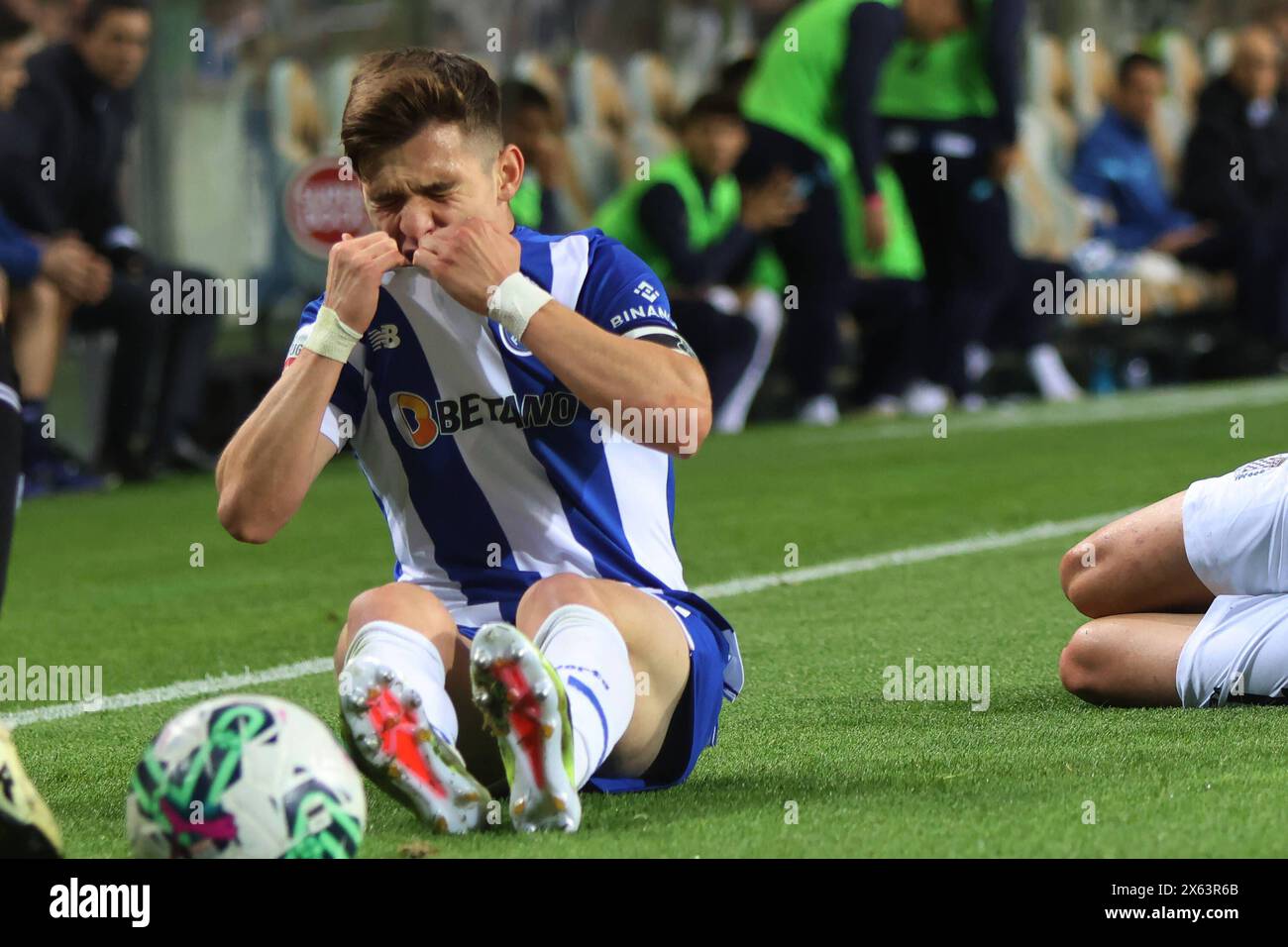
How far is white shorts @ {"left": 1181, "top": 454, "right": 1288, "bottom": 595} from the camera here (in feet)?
13.5

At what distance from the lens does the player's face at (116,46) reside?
991 centimetres

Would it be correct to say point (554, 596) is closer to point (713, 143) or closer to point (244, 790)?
point (244, 790)

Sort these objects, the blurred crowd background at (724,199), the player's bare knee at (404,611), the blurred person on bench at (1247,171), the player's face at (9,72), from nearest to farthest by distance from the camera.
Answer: the player's bare knee at (404,611)
the player's face at (9,72)
the blurred crowd background at (724,199)
the blurred person on bench at (1247,171)

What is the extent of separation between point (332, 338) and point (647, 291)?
1.67 feet

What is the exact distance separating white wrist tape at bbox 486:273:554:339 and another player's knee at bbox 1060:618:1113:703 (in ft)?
4.91

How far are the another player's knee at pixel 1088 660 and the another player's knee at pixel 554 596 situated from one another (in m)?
1.32

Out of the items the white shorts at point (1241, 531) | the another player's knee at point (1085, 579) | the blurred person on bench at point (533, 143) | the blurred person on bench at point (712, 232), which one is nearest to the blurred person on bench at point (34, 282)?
the blurred person on bench at point (533, 143)

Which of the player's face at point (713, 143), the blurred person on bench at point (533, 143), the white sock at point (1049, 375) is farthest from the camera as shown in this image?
the white sock at point (1049, 375)

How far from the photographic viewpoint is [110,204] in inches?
403

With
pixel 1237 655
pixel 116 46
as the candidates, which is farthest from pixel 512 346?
pixel 116 46

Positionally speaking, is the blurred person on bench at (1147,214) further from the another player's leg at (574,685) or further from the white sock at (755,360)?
the another player's leg at (574,685)

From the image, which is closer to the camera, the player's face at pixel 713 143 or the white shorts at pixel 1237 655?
the white shorts at pixel 1237 655

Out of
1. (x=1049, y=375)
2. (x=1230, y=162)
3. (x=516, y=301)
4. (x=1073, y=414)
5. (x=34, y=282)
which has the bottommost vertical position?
(x=516, y=301)

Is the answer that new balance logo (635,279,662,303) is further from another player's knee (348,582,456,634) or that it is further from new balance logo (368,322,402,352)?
another player's knee (348,582,456,634)
